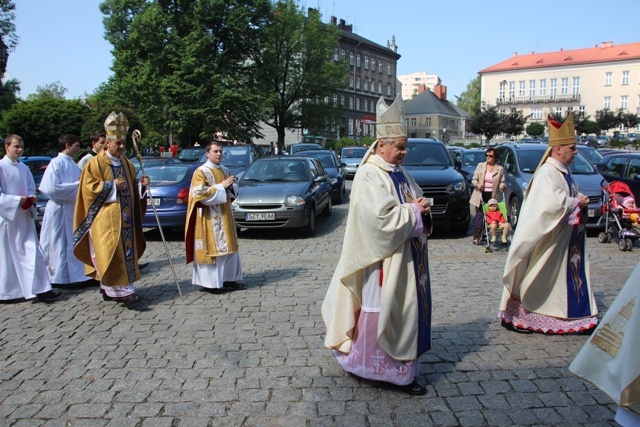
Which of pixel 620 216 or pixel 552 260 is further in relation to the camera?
pixel 620 216

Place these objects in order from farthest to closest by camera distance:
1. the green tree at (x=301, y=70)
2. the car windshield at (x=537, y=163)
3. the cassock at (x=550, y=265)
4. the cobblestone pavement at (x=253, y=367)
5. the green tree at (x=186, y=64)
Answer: the green tree at (x=301, y=70)
the green tree at (x=186, y=64)
the car windshield at (x=537, y=163)
the cassock at (x=550, y=265)
the cobblestone pavement at (x=253, y=367)

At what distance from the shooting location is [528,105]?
103812 mm

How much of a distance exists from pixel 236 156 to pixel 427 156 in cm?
751

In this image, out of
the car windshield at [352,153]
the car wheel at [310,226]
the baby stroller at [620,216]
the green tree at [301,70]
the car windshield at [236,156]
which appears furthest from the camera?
the green tree at [301,70]

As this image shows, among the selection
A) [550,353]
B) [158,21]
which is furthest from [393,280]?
[158,21]

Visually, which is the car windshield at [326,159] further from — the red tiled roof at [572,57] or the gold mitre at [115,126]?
the red tiled roof at [572,57]

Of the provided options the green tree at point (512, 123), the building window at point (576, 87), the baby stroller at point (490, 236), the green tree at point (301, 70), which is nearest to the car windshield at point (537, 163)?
the baby stroller at point (490, 236)

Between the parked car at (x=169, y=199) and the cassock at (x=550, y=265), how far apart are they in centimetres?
736

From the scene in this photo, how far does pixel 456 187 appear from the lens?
11195 millimetres

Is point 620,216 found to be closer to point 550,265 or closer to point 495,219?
point 495,219

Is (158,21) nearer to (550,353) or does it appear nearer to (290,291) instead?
(290,291)

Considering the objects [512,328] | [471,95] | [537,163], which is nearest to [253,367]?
[512,328]

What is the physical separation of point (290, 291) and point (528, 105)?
349 ft

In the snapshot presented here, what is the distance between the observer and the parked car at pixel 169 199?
1108cm
